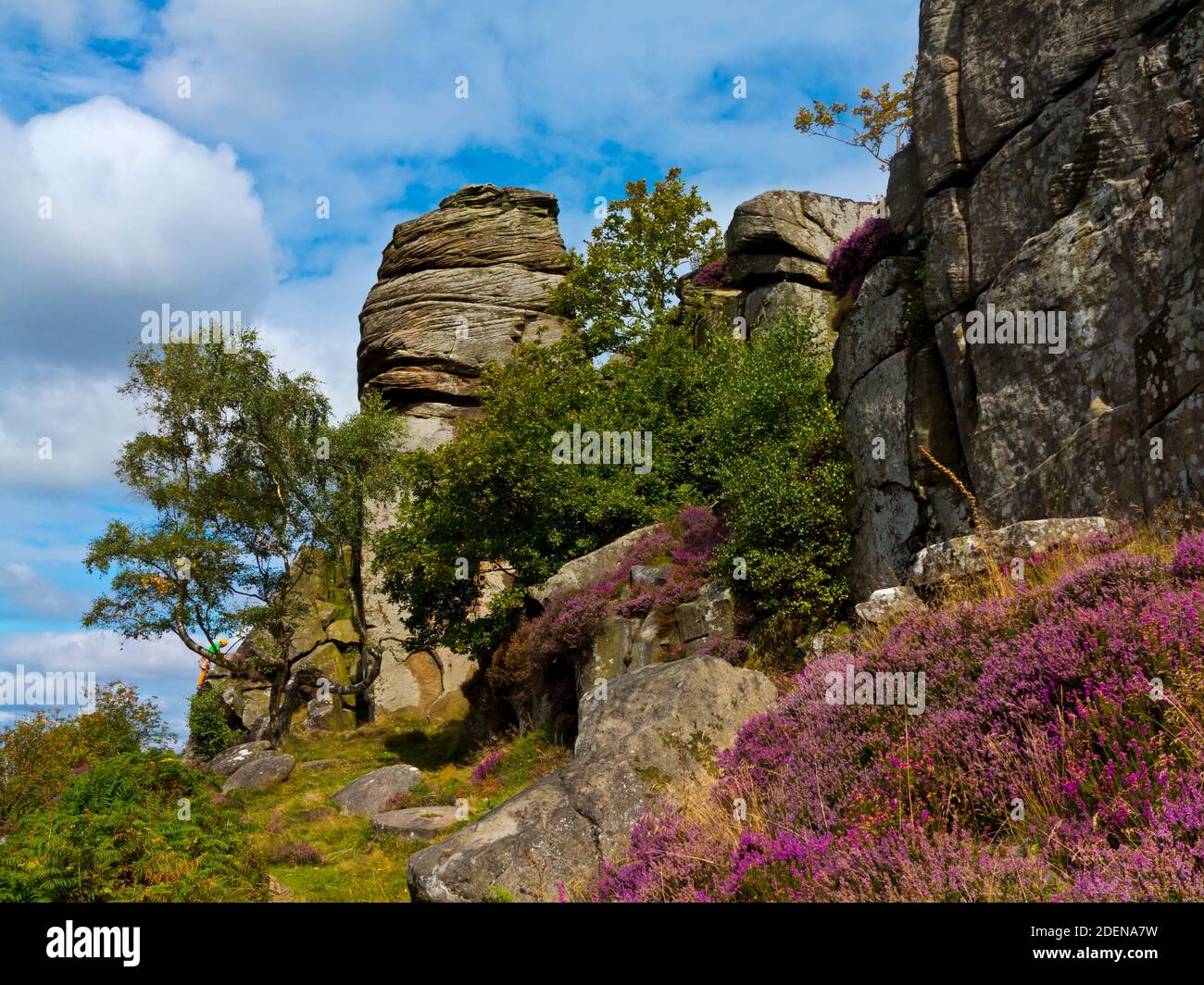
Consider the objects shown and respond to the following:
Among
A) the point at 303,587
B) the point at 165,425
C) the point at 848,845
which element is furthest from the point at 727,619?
the point at 303,587

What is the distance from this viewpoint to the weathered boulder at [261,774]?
3062 cm

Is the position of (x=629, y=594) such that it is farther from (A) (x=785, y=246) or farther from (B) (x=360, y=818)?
(A) (x=785, y=246)

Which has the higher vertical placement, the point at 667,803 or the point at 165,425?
the point at 165,425

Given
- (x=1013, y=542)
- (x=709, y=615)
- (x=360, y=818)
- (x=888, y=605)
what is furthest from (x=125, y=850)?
(x=709, y=615)

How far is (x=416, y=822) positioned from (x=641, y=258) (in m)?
34.9

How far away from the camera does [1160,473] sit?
12.0 meters

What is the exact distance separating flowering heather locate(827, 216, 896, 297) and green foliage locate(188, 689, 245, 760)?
35.4m

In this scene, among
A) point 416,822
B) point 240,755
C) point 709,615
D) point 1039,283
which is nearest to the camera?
point 1039,283

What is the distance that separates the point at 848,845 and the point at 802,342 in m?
21.0

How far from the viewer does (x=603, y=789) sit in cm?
962

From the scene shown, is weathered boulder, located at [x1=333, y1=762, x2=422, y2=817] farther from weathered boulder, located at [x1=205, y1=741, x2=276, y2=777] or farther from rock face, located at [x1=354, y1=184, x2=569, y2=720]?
rock face, located at [x1=354, y1=184, x2=569, y2=720]

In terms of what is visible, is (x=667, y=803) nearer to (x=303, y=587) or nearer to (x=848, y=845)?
(x=848, y=845)

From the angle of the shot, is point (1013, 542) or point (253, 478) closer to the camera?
point (1013, 542)
